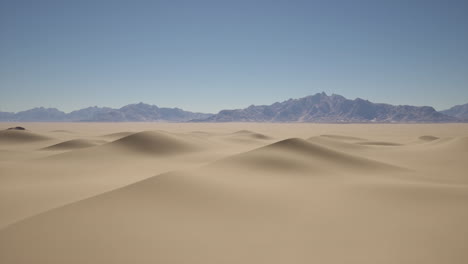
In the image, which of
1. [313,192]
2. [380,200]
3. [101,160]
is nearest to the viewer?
[380,200]

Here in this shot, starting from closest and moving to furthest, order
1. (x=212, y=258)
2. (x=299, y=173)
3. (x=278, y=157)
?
1. (x=212, y=258)
2. (x=299, y=173)
3. (x=278, y=157)

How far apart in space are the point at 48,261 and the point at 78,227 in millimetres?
1715

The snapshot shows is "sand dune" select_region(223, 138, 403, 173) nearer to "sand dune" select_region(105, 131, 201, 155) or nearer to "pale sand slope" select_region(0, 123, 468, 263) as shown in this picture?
"pale sand slope" select_region(0, 123, 468, 263)

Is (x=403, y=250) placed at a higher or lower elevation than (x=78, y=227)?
lower

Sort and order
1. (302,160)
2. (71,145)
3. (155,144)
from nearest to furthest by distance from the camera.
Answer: (302,160) < (155,144) < (71,145)

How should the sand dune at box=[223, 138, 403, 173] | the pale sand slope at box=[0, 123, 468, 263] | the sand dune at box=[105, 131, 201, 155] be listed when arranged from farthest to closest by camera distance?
the sand dune at box=[105, 131, 201, 155] → the sand dune at box=[223, 138, 403, 173] → the pale sand slope at box=[0, 123, 468, 263]

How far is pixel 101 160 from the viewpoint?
26859 mm

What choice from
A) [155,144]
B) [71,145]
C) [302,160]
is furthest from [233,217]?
[71,145]

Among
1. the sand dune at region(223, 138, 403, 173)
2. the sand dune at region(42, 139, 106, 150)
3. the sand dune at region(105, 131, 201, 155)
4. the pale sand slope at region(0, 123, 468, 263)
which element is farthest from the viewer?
the sand dune at region(42, 139, 106, 150)

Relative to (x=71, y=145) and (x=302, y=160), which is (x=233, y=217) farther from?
(x=71, y=145)

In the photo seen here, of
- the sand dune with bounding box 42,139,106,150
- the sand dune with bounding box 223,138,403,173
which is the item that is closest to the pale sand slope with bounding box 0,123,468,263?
the sand dune with bounding box 223,138,403,173

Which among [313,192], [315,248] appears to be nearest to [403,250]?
[315,248]

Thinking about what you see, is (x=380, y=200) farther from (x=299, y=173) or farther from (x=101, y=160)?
(x=101, y=160)

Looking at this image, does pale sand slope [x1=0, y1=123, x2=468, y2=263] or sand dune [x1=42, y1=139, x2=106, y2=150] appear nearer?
pale sand slope [x1=0, y1=123, x2=468, y2=263]
